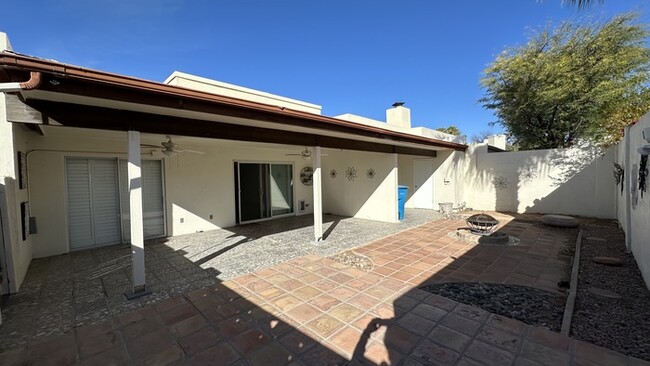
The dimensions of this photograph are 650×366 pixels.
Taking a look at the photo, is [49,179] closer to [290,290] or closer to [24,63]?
[24,63]

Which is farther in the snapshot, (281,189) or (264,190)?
(281,189)

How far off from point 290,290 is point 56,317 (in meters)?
2.73

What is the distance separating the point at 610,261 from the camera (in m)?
4.46

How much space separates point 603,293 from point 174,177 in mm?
8619

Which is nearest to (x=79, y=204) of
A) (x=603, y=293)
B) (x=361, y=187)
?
(x=361, y=187)

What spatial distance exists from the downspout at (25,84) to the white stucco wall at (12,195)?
6.54 feet

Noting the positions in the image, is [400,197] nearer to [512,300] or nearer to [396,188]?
[396,188]

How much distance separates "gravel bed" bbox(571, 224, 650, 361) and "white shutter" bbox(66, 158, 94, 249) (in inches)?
334

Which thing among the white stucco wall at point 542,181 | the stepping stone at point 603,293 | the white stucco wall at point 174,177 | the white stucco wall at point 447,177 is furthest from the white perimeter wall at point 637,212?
the white stucco wall at point 174,177

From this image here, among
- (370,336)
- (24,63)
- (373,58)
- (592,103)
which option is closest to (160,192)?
(24,63)

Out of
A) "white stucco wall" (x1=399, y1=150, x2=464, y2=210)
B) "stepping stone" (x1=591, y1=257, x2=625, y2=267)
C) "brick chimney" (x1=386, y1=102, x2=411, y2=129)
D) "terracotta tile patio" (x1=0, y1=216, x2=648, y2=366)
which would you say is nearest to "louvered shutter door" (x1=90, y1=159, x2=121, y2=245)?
"terracotta tile patio" (x1=0, y1=216, x2=648, y2=366)

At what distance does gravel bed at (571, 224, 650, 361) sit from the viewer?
245 cm

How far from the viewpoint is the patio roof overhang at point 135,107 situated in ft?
8.18

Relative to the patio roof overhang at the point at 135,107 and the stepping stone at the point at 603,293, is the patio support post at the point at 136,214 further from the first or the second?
the stepping stone at the point at 603,293
